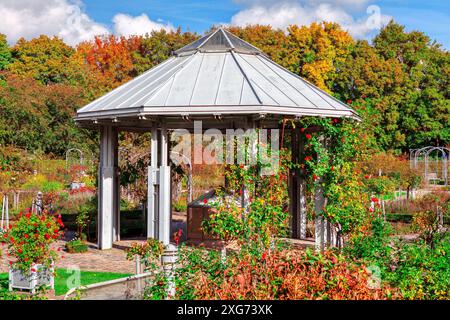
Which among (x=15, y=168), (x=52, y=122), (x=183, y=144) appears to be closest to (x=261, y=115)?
(x=183, y=144)

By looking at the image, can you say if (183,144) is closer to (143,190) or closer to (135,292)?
(143,190)

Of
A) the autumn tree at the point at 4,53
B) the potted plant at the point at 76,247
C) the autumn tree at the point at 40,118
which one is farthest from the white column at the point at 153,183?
the autumn tree at the point at 4,53

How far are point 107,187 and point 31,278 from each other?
16.3 feet

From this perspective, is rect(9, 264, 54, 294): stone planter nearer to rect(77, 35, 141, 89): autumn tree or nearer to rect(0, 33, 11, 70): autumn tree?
rect(77, 35, 141, 89): autumn tree

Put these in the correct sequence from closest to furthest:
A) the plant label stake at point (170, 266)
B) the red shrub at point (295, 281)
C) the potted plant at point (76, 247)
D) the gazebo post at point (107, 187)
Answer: the red shrub at point (295, 281), the plant label stake at point (170, 266), the potted plant at point (76, 247), the gazebo post at point (107, 187)

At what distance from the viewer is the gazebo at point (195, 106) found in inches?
456

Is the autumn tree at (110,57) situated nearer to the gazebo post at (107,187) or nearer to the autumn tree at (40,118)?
the autumn tree at (40,118)

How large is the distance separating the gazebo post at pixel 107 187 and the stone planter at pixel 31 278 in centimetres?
450

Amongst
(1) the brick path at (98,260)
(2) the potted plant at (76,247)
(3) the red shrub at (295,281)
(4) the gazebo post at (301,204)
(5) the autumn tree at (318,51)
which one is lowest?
(1) the brick path at (98,260)

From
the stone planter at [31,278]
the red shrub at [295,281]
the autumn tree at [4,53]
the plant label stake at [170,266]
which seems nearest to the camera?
the red shrub at [295,281]

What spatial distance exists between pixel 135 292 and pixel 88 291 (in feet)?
2.62

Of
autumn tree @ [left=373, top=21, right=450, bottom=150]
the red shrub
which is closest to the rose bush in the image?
the red shrub

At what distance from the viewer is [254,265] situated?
7500 millimetres

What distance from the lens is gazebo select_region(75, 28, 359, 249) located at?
11578 mm
